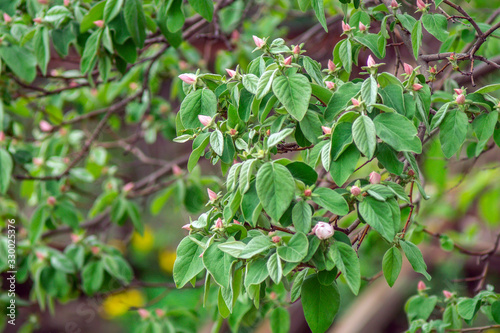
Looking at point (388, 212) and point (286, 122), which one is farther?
point (286, 122)

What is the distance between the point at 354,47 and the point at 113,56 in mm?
637

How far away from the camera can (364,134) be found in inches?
24.1

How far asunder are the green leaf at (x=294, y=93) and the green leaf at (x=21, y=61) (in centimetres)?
82

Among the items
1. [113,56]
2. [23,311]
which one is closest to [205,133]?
[113,56]

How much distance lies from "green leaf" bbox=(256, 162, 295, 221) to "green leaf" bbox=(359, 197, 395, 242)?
0.37 feet

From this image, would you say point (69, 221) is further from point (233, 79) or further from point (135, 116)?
point (233, 79)

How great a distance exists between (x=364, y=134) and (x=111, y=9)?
69 cm

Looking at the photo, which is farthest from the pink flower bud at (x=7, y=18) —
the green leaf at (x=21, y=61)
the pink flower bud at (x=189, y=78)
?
the pink flower bud at (x=189, y=78)

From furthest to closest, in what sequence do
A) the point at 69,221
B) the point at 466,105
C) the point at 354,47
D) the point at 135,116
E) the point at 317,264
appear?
the point at 135,116, the point at 69,221, the point at 354,47, the point at 466,105, the point at 317,264

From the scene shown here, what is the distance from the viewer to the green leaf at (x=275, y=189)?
23.0 inches

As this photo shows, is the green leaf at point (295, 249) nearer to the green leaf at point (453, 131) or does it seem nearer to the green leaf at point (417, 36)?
the green leaf at point (453, 131)

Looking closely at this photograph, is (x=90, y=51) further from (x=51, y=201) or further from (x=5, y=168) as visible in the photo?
(x=51, y=201)

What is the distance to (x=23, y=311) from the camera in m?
3.10

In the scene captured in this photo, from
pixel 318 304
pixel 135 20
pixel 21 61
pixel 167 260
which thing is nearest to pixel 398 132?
pixel 318 304
